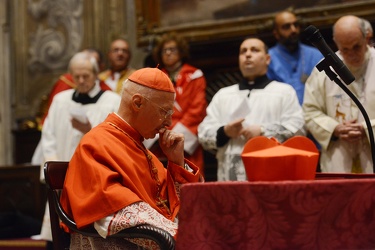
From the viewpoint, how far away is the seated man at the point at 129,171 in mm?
3188

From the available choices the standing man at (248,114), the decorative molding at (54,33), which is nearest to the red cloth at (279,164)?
the standing man at (248,114)

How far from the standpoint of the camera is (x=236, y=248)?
2656mm

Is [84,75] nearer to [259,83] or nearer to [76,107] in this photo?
[76,107]

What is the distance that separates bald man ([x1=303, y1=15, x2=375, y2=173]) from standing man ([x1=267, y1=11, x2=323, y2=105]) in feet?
2.56

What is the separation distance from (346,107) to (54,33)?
5356 mm

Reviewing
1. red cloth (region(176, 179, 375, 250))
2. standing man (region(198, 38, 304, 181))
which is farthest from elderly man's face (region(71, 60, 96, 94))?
red cloth (region(176, 179, 375, 250))

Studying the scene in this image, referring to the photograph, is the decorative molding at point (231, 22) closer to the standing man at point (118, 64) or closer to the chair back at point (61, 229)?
the standing man at point (118, 64)

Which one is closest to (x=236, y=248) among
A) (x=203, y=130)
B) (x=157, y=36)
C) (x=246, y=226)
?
(x=246, y=226)

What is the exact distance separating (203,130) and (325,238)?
3.24m

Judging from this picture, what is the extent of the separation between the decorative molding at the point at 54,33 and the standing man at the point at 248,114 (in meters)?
4.19

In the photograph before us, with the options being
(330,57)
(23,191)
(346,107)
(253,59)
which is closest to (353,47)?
(346,107)

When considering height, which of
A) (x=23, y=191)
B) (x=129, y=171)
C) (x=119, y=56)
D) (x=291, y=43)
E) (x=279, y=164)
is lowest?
(x=23, y=191)

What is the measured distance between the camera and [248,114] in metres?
5.69

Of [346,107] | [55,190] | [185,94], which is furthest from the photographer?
[185,94]
